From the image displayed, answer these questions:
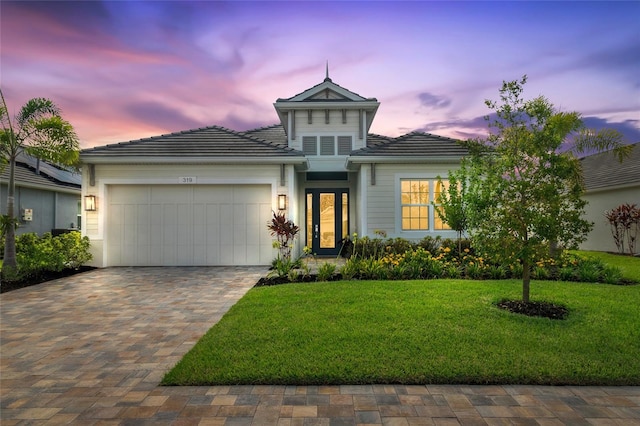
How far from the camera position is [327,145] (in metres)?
12.3

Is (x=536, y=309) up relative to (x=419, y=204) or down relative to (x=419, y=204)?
down

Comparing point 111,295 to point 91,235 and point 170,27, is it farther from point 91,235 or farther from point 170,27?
point 170,27

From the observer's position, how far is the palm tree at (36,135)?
26.1ft

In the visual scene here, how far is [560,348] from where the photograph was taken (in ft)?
11.5

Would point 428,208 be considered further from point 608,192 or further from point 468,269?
point 608,192

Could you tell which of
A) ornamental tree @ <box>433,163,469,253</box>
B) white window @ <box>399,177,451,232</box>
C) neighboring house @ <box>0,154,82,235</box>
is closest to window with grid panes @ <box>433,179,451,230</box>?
white window @ <box>399,177,451,232</box>

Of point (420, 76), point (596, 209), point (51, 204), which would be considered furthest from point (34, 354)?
point (596, 209)

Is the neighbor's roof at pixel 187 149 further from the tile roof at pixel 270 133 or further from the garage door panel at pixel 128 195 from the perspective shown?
the tile roof at pixel 270 133

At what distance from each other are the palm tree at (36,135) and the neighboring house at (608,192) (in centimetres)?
1802

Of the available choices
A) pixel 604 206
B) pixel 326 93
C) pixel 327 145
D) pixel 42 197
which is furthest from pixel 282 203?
pixel 604 206

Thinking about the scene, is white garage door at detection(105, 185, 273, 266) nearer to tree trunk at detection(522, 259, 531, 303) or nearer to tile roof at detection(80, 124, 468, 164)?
tile roof at detection(80, 124, 468, 164)

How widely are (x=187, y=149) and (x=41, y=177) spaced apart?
945 centimetres

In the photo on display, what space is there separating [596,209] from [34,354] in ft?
60.0

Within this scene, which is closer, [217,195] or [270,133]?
[217,195]
